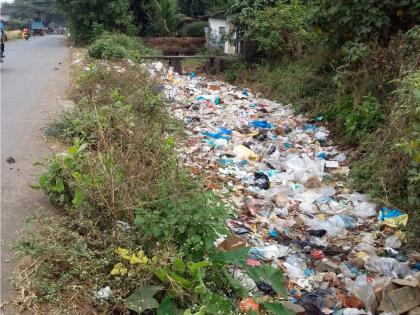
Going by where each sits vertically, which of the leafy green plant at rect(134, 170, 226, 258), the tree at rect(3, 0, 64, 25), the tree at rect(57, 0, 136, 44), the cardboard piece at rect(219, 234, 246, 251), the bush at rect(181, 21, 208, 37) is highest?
the tree at rect(3, 0, 64, 25)

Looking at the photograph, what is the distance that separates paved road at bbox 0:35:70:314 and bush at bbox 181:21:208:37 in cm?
1221

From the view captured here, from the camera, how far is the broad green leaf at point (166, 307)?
2.35 metres

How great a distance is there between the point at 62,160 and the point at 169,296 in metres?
1.51

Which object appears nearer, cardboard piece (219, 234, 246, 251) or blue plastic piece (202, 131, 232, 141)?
cardboard piece (219, 234, 246, 251)

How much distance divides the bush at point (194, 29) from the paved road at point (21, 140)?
12.2 meters

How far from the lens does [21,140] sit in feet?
16.4

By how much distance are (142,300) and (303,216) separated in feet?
8.51

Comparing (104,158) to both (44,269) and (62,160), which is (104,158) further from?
(44,269)

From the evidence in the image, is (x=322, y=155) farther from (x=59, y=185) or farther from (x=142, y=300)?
(x=142, y=300)

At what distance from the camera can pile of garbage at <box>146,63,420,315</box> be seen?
3.30 metres

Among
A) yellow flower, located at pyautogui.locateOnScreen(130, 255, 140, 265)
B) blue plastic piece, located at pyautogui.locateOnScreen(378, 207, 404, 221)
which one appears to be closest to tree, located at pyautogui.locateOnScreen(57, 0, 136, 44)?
blue plastic piece, located at pyautogui.locateOnScreen(378, 207, 404, 221)

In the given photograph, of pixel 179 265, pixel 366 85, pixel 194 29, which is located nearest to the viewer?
pixel 179 265

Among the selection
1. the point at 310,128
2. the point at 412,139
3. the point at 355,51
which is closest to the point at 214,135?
the point at 310,128

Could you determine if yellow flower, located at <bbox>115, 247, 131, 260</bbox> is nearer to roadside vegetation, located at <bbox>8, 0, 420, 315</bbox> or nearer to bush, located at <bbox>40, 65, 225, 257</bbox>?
roadside vegetation, located at <bbox>8, 0, 420, 315</bbox>
